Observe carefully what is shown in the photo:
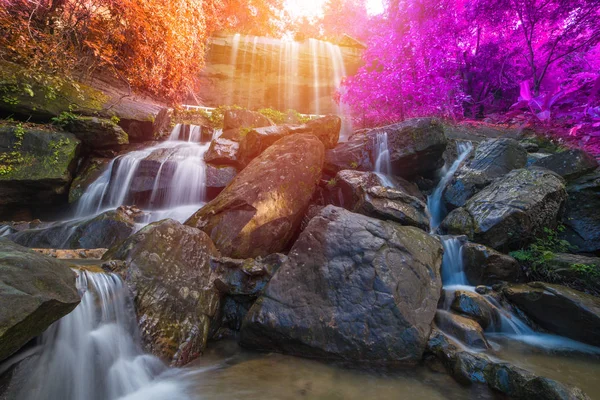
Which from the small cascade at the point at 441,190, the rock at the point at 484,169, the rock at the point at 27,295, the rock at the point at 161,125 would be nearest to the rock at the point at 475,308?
the small cascade at the point at 441,190

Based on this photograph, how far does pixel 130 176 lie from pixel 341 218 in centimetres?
574

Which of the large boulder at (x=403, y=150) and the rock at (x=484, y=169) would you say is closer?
the rock at (x=484, y=169)

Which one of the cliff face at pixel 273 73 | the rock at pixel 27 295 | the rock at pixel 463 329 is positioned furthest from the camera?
the cliff face at pixel 273 73

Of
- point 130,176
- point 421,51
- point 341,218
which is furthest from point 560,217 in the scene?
point 130,176

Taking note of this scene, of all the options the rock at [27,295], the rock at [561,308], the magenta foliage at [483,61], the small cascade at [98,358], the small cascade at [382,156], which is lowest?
the small cascade at [98,358]

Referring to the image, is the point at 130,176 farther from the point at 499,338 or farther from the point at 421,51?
the point at 421,51

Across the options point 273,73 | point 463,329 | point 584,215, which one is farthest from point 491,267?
point 273,73

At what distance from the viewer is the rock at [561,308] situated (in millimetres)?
3639

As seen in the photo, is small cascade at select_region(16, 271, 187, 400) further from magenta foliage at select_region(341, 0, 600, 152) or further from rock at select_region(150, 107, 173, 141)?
magenta foliage at select_region(341, 0, 600, 152)

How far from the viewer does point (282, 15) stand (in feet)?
69.4

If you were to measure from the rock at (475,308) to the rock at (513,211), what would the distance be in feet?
4.95

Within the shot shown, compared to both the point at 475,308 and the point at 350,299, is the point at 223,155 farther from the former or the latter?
the point at 475,308

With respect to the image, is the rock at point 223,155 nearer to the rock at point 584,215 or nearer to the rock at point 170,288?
the rock at point 170,288

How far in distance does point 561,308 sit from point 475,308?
3.71 ft
